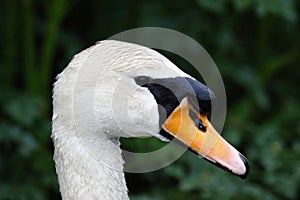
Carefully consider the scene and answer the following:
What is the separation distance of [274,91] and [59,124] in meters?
2.57

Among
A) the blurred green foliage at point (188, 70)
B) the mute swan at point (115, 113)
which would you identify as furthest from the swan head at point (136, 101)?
the blurred green foliage at point (188, 70)

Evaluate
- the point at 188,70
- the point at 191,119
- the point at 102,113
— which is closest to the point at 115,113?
the point at 102,113

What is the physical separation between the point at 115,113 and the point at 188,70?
2.24m

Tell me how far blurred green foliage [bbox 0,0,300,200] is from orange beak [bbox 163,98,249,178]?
1220 millimetres

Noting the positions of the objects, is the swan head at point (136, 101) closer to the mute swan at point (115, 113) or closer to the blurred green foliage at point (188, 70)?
the mute swan at point (115, 113)

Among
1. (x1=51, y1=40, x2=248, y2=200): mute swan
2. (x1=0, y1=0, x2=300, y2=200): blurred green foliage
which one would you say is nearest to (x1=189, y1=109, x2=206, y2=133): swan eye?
(x1=51, y1=40, x2=248, y2=200): mute swan

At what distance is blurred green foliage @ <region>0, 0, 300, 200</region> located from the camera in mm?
3412

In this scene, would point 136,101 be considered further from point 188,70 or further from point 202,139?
point 188,70

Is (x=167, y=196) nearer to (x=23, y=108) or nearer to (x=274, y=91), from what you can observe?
(x=23, y=108)

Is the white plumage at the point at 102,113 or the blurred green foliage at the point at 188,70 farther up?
the white plumage at the point at 102,113

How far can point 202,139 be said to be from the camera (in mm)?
2045

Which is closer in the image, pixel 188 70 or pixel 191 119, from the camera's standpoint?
pixel 191 119

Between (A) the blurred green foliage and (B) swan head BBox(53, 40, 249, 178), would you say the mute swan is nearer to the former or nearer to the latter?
(B) swan head BBox(53, 40, 249, 178)

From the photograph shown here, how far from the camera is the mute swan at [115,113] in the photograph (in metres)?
1.99
